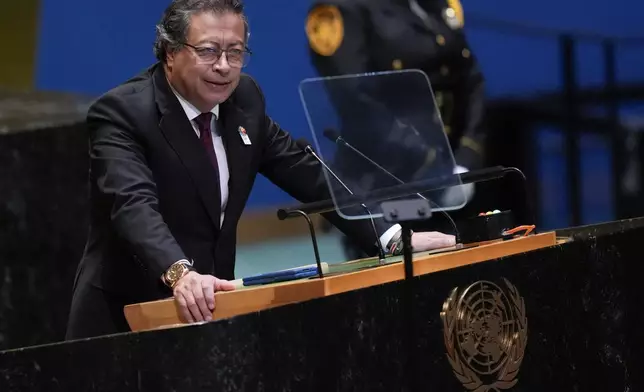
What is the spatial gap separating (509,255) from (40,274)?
2170 mm

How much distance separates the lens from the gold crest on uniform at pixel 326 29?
3.87 metres

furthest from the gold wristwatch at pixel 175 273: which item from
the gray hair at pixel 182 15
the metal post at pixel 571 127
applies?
the metal post at pixel 571 127

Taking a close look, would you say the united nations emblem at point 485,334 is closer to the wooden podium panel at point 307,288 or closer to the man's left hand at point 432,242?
the wooden podium panel at point 307,288

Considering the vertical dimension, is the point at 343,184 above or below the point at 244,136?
below

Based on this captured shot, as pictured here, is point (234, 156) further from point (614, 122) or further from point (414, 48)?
point (614, 122)

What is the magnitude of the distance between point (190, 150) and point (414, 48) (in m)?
1.84

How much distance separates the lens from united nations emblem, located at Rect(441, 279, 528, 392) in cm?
194

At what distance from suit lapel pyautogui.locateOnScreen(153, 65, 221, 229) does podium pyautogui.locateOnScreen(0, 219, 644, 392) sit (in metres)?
0.42

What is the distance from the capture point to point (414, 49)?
13.1 ft

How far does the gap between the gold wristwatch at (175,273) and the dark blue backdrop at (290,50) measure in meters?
→ 2.18

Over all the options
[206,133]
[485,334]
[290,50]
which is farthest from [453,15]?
[485,334]

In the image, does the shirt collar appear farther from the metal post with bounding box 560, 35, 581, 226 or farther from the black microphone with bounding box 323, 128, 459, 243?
the metal post with bounding box 560, 35, 581, 226

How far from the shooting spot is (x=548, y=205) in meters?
4.79

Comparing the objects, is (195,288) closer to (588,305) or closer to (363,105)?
(363,105)
